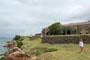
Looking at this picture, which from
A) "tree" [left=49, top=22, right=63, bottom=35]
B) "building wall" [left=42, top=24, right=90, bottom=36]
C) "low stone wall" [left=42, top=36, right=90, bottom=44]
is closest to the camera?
"low stone wall" [left=42, top=36, right=90, bottom=44]

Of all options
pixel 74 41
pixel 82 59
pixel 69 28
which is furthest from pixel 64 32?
pixel 82 59

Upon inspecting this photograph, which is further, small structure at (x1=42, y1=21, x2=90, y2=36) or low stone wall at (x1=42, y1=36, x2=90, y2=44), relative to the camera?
small structure at (x1=42, y1=21, x2=90, y2=36)

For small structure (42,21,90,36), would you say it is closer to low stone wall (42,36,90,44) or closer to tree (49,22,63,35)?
tree (49,22,63,35)

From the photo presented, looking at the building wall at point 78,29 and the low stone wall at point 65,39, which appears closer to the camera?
the low stone wall at point 65,39

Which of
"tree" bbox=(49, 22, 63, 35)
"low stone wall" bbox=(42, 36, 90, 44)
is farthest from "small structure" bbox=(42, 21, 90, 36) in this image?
"low stone wall" bbox=(42, 36, 90, 44)

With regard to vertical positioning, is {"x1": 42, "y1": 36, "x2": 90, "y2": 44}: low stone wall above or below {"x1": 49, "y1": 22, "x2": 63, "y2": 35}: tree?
below

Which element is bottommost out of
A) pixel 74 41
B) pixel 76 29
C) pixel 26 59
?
pixel 26 59

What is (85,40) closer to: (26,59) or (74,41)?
(74,41)

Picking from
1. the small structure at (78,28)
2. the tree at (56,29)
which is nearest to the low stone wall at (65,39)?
the tree at (56,29)

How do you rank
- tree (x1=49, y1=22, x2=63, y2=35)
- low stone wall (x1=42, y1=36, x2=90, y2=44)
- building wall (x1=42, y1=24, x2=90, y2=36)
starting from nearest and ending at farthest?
low stone wall (x1=42, y1=36, x2=90, y2=44) < building wall (x1=42, y1=24, x2=90, y2=36) < tree (x1=49, y1=22, x2=63, y2=35)

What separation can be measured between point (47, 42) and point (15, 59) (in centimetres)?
1600

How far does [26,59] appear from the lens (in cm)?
2403

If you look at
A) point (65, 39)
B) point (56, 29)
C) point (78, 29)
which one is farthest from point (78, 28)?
point (65, 39)

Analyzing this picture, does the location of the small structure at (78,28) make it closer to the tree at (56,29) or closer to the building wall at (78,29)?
the building wall at (78,29)
